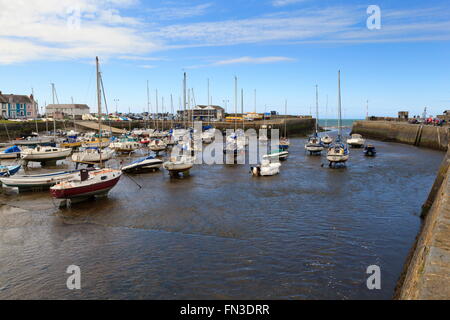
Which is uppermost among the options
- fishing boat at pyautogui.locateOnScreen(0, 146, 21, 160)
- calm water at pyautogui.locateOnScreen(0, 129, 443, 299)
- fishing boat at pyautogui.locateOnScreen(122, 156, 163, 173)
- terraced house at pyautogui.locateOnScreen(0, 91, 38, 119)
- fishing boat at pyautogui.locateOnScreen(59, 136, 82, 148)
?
terraced house at pyautogui.locateOnScreen(0, 91, 38, 119)

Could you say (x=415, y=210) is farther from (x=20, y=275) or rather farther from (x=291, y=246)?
(x=20, y=275)

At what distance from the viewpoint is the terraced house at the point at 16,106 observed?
81.3 metres

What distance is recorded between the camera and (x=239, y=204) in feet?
60.4

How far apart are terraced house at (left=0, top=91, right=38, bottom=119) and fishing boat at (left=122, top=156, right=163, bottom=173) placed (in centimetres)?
6231

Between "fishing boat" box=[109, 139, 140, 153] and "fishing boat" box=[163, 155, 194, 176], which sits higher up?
"fishing boat" box=[109, 139, 140, 153]

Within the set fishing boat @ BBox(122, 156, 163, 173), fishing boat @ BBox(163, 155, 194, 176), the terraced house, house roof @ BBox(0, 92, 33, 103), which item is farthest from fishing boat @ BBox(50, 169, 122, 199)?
house roof @ BBox(0, 92, 33, 103)

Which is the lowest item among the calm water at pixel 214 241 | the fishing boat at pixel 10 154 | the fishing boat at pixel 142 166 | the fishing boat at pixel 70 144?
the calm water at pixel 214 241

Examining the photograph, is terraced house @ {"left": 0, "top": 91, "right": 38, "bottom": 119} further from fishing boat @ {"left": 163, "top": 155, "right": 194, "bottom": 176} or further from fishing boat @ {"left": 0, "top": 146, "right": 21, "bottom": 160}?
fishing boat @ {"left": 163, "top": 155, "right": 194, "bottom": 176}

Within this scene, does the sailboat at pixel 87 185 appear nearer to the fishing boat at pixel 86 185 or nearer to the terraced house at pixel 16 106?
the fishing boat at pixel 86 185

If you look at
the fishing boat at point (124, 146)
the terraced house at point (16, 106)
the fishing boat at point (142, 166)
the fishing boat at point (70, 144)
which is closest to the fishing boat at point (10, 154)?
the fishing boat at point (70, 144)

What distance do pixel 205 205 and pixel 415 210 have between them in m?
10.5

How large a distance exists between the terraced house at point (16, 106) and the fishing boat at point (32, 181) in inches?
2601

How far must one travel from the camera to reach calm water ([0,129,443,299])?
378 inches
